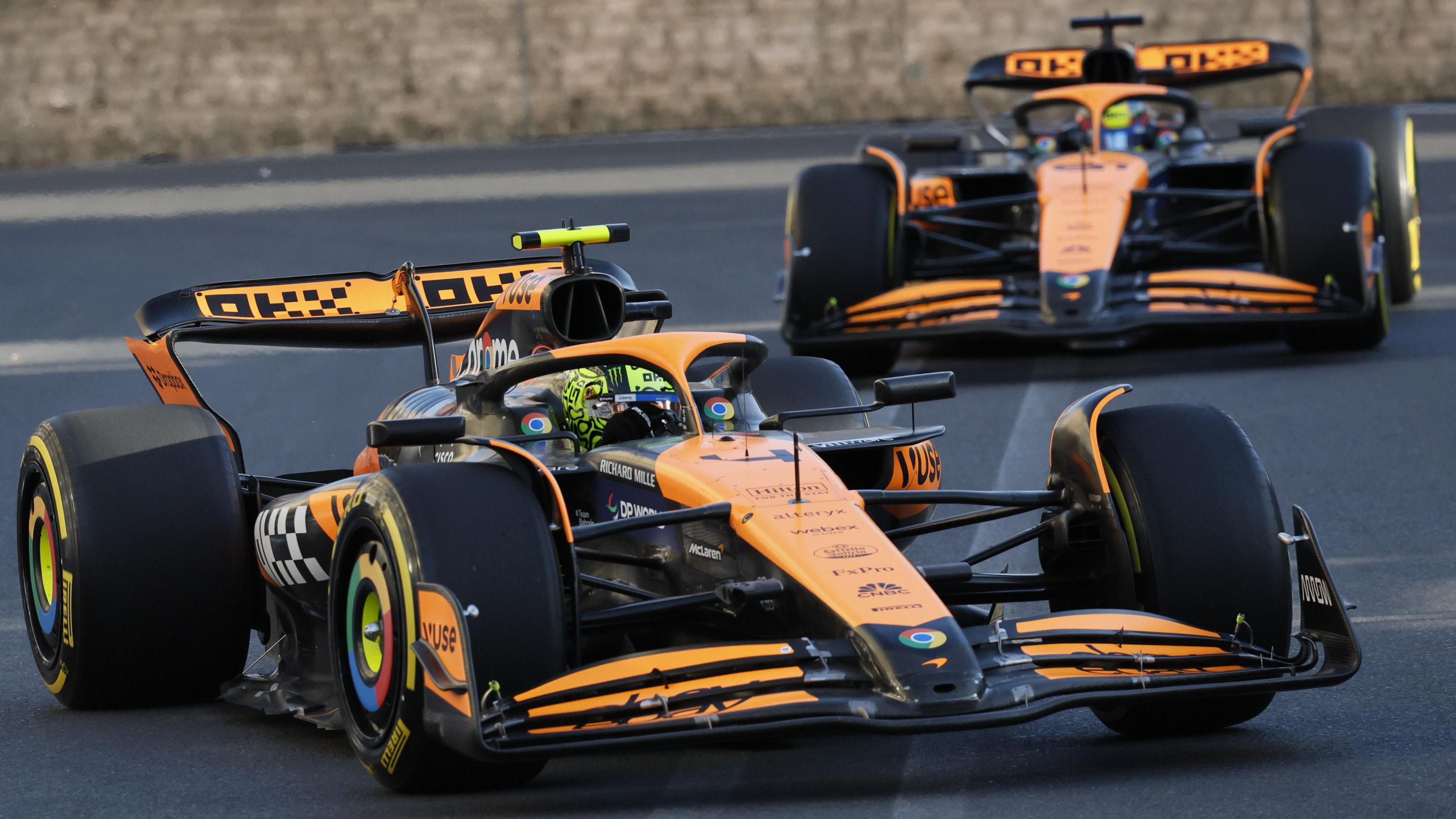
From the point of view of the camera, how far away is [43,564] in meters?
6.56

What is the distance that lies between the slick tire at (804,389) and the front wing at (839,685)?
6.94ft

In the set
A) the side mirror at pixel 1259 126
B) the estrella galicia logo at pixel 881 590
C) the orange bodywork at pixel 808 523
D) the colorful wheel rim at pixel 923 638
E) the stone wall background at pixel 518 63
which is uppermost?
the stone wall background at pixel 518 63

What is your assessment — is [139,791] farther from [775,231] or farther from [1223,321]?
[775,231]

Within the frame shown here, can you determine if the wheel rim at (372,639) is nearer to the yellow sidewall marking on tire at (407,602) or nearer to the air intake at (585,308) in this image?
the yellow sidewall marking on tire at (407,602)

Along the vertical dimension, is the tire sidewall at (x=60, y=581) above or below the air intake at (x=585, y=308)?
below

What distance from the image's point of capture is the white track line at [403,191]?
22.4 metres

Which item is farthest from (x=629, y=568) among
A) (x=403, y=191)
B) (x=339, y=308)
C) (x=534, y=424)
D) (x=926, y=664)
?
(x=403, y=191)

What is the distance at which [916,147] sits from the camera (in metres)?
13.7

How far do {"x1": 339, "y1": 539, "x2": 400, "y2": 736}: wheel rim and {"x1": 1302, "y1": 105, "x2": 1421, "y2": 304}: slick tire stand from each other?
928 cm

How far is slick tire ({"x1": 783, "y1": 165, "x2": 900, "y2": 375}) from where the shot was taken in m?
11.9

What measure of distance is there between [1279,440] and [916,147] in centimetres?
448

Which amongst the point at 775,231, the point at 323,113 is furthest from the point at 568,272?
the point at 323,113

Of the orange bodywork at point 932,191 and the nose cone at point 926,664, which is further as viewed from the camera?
the orange bodywork at point 932,191

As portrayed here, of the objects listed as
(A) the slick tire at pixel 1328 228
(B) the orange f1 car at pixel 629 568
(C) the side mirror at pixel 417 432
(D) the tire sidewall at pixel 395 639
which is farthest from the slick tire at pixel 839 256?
(D) the tire sidewall at pixel 395 639
